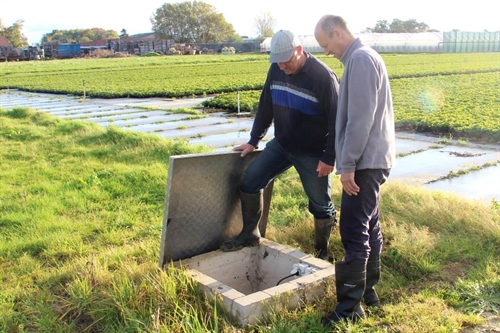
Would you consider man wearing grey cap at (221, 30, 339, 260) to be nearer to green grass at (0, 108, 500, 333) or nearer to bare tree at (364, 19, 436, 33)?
green grass at (0, 108, 500, 333)

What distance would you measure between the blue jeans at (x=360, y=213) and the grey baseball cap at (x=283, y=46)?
1.04 m

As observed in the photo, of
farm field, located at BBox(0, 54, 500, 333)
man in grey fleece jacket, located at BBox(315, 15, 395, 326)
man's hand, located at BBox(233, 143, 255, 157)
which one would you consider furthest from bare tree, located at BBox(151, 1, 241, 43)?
man in grey fleece jacket, located at BBox(315, 15, 395, 326)

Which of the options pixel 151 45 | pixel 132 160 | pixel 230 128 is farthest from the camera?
pixel 151 45

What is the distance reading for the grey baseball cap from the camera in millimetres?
3764

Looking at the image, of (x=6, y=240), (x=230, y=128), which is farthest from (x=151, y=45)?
(x=6, y=240)

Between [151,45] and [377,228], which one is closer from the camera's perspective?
[377,228]

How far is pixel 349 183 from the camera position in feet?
10.6

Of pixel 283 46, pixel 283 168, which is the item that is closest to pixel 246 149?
pixel 283 168

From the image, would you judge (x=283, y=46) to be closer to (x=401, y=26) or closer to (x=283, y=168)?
(x=283, y=168)

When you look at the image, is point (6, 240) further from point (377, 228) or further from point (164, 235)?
point (377, 228)

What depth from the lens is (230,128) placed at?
1255cm

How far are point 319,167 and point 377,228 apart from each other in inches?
24.2

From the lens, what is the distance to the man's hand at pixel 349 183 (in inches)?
126

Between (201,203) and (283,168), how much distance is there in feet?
2.41
